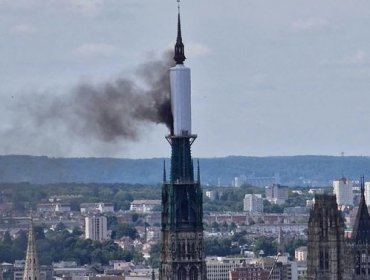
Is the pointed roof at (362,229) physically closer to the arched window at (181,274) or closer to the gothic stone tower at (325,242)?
the gothic stone tower at (325,242)

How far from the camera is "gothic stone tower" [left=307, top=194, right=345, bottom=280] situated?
79.8 m

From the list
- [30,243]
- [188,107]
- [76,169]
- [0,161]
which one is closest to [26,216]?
[76,169]

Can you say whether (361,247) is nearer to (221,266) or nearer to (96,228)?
(221,266)

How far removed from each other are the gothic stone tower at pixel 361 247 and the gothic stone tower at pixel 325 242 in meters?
0.93

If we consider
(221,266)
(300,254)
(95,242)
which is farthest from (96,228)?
(221,266)

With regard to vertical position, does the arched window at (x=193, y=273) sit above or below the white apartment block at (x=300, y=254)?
below

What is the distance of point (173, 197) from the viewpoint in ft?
200

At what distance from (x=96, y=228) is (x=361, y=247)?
103m

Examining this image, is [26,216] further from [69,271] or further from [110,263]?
[110,263]

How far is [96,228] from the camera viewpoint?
185500mm

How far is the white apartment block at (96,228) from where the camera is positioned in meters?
178

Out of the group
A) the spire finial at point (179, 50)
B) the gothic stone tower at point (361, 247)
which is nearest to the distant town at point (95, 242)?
the gothic stone tower at point (361, 247)

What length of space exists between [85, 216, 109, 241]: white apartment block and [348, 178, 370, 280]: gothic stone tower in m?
91.7

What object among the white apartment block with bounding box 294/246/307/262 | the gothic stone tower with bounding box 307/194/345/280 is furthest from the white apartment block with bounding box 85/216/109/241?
the gothic stone tower with bounding box 307/194/345/280
